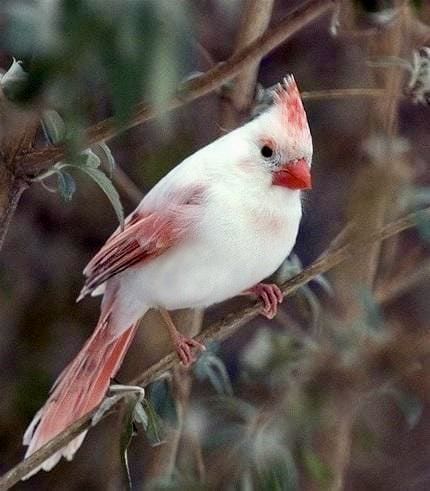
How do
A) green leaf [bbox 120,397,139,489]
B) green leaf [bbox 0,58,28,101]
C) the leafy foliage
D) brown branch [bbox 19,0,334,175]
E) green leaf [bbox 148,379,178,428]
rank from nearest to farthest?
the leafy foliage → green leaf [bbox 0,58,28,101] → brown branch [bbox 19,0,334,175] → green leaf [bbox 120,397,139,489] → green leaf [bbox 148,379,178,428]

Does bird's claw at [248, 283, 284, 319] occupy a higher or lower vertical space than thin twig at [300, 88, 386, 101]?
lower

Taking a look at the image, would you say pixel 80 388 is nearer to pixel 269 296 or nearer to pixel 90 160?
pixel 269 296

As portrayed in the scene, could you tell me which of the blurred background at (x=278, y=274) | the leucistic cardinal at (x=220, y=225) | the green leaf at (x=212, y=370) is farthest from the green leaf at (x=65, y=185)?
the green leaf at (x=212, y=370)

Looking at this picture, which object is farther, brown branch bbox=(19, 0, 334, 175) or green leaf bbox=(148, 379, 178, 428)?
green leaf bbox=(148, 379, 178, 428)

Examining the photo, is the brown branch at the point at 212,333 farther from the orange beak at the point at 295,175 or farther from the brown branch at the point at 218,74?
the brown branch at the point at 218,74

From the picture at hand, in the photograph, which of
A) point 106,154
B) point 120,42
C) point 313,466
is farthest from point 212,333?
point 120,42

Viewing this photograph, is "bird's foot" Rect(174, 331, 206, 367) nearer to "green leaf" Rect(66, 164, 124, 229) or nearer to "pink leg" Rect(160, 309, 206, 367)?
"pink leg" Rect(160, 309, 206, 367)

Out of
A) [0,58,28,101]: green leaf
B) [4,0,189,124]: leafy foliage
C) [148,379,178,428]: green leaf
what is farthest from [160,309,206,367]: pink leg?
[4,0,189,124]: leafy foliage
